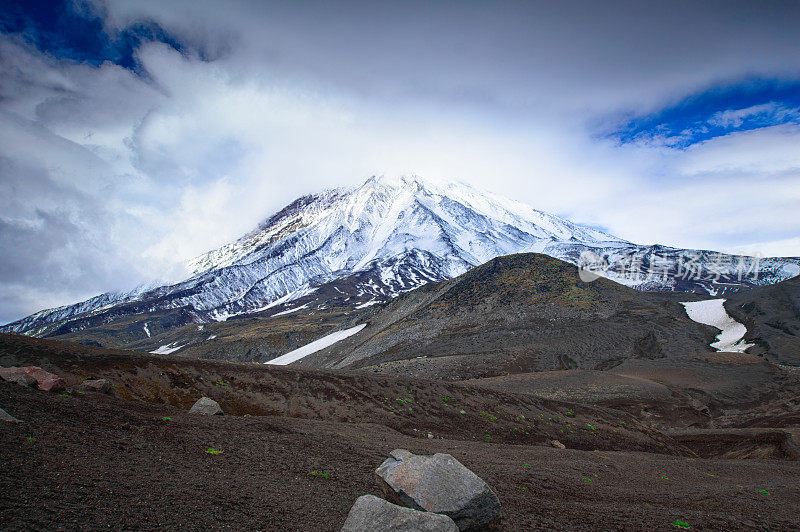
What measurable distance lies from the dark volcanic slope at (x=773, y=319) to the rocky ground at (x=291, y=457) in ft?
141

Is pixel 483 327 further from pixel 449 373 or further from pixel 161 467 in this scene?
pixel 161 467

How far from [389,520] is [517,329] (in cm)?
5570

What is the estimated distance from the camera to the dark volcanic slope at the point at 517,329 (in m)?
51.8

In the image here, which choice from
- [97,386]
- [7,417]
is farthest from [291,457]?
[97,386]

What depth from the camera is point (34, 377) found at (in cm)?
1470

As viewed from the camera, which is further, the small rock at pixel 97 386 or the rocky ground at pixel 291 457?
the small rock at pixel 97 386

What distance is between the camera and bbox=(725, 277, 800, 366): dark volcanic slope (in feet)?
185

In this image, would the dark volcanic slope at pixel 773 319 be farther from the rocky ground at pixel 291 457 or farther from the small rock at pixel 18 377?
the small rock at pixel 18 377

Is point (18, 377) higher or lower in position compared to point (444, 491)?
higher

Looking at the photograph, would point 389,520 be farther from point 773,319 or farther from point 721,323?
point 721,323

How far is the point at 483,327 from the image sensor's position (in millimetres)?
63406

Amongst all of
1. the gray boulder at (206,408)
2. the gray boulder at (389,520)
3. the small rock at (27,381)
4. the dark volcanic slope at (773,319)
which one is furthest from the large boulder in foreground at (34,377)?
the dark volcanic slope at (773,319)

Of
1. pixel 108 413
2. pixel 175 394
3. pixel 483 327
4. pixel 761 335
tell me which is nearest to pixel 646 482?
pixel 108 413

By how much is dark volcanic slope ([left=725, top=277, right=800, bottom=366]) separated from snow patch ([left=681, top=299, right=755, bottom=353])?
43.9 inches
